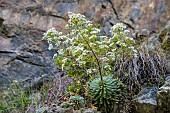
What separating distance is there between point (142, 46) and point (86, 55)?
27.0 inches

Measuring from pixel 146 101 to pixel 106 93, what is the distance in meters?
0.34

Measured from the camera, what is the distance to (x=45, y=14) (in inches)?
154

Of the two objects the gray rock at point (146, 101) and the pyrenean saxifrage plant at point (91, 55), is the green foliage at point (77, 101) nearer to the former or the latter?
the pyrenean saxifrage plant at point (91, 55)

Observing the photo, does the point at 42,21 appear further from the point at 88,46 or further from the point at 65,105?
the point at 65,105

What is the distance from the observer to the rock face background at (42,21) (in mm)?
3584

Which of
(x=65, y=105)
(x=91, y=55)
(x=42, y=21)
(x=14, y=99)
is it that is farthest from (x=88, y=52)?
(x=42, y=21)

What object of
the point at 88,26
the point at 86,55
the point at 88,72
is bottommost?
the point at 88,72

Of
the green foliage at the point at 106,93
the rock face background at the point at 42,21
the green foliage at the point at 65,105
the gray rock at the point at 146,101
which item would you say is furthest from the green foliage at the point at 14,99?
the gray rock at the point at 146,101

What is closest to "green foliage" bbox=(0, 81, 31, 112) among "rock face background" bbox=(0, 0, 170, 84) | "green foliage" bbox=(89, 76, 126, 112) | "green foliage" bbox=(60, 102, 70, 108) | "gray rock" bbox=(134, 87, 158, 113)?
"rock face background" bbox=(0, 0, 170, 84)

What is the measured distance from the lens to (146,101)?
206 cm

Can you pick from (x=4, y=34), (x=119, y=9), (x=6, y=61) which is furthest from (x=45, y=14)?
(x=119, y=9)

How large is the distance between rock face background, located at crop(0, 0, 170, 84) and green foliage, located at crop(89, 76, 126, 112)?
144 cm

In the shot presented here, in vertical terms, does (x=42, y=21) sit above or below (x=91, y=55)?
above

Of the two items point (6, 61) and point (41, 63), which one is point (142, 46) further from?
point (6, 61)
